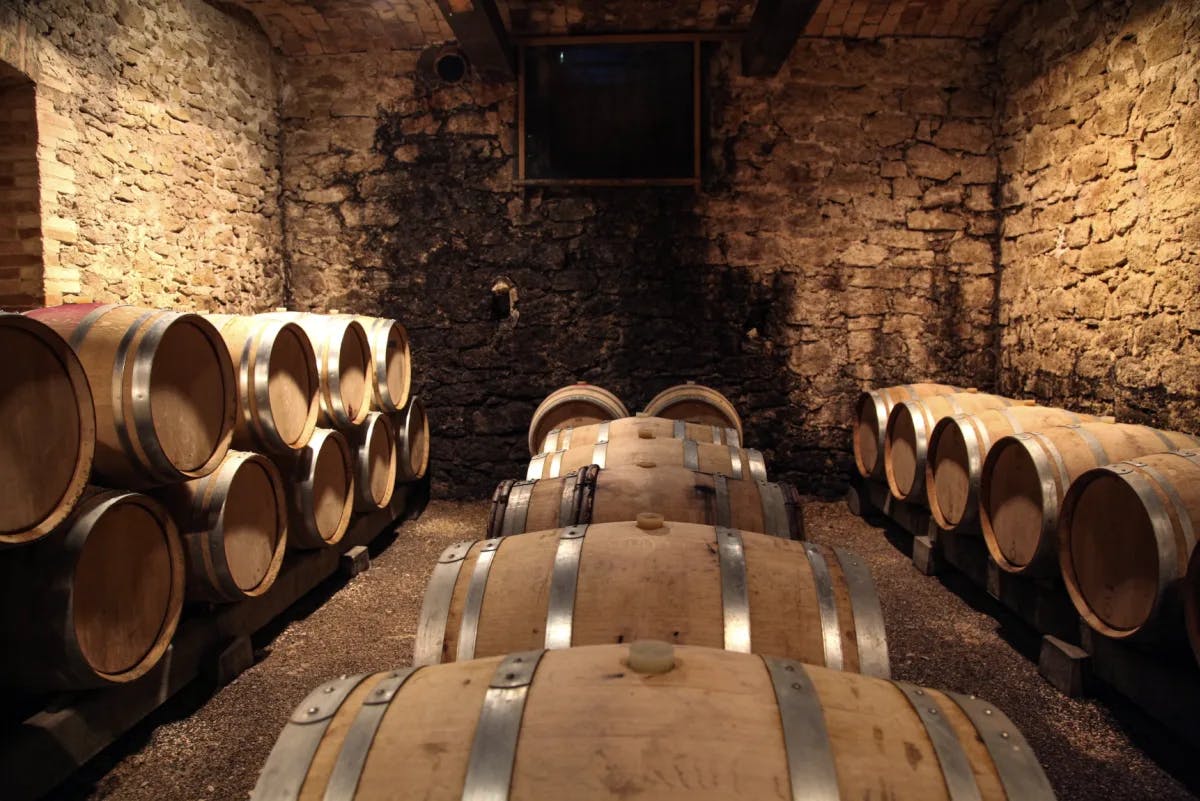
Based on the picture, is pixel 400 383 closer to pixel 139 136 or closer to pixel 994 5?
pixel 139 136

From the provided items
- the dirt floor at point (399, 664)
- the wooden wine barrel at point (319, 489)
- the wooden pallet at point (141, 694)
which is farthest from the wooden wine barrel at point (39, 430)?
the wooden wine barrel at point (319, 489)

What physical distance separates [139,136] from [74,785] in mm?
3467

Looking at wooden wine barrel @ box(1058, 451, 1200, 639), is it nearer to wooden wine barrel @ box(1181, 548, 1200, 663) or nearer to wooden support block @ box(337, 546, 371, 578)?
wooden wine barrel @ box(1181, 548, 1200, 663)

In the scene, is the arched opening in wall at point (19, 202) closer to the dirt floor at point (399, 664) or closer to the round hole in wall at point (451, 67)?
the dirt floor at point (399, 664)

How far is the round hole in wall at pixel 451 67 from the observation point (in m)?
5.84

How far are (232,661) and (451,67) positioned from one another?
4673 millimetres

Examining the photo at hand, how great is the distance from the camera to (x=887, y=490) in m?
5.18

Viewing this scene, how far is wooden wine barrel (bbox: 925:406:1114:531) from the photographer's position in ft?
11.9

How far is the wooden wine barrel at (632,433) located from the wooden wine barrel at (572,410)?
115 centimetres

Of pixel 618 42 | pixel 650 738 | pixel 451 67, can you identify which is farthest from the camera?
pixel 451 67

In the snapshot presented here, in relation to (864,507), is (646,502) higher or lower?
higher

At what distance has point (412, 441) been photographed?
538 centimetres

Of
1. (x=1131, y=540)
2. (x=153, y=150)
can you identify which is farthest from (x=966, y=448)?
(x=153, y=150)

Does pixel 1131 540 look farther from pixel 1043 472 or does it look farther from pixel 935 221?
pixel 935 221
